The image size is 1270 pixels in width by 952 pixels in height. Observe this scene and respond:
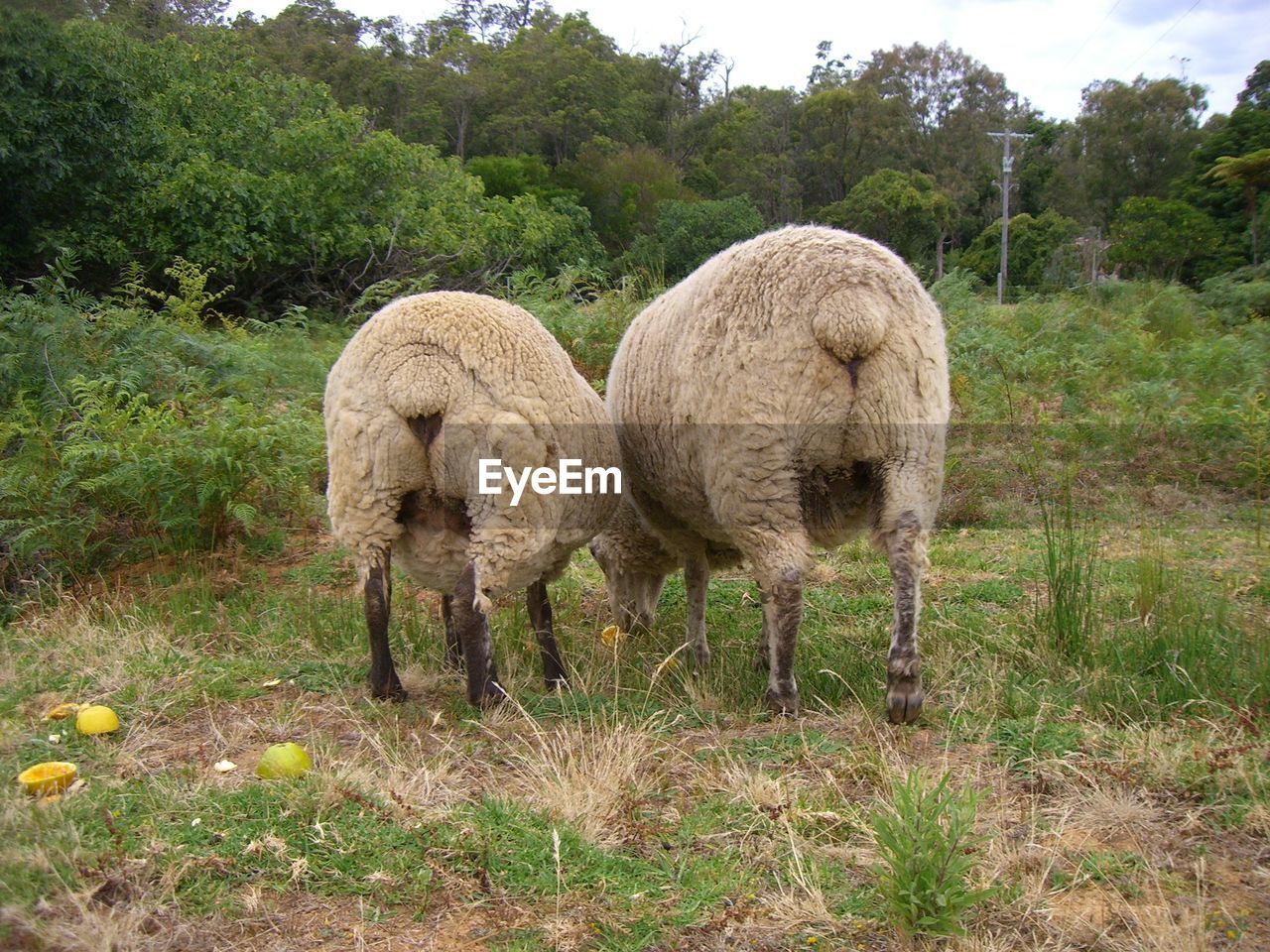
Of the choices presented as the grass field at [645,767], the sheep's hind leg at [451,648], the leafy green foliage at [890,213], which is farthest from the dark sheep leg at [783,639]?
the leafy green foliage at [890,213]

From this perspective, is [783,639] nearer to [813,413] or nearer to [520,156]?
[813,413]

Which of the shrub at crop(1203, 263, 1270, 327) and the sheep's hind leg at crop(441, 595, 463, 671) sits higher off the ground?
the shrub at crop(1203, 263, 1270, 327)

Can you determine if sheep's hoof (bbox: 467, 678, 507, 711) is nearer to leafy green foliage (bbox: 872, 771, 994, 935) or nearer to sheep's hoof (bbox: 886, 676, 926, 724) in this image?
sheep's hoof (bbox: 886, 676, 926, 724)

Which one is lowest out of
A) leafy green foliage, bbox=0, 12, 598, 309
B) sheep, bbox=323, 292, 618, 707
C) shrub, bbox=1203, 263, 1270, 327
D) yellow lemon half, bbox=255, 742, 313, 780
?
yellow lemon half, bbox=255, 742, 313, 780

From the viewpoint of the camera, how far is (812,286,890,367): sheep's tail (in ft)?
13.8

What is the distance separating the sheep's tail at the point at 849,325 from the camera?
4.20m

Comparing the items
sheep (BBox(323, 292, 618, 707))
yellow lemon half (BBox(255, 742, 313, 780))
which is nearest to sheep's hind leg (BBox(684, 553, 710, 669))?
sheep (BBox(323, 292, 618, 707))

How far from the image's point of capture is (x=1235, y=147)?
733 inches

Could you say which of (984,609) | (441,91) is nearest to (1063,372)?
(984,609)

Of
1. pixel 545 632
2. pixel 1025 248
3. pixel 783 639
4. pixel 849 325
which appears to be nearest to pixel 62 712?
pixel 545 632

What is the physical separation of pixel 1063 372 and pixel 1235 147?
11716mm

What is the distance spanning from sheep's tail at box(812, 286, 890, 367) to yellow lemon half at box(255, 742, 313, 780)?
110 inches

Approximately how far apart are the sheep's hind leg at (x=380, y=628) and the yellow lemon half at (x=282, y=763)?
2.76 ft

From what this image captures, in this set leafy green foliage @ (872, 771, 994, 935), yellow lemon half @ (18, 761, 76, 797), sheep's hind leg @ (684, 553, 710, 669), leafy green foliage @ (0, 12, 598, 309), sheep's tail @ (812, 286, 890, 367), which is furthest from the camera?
leafy green foliage @ (0, 12, 598, 309)
